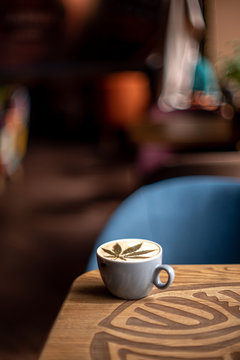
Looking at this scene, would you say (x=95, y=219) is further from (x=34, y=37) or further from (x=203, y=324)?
(x=203, y=324)

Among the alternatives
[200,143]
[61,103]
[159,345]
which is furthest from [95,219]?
[61,103]

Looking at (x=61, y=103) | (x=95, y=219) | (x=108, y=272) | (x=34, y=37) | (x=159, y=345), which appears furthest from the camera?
(x=61, y=103)

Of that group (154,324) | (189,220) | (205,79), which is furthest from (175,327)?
(205,79)

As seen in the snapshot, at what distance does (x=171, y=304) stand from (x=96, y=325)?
0.38ft

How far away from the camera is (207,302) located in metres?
0.58

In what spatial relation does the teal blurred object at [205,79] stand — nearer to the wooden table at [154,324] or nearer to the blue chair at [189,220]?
the blue chair at [189,220]

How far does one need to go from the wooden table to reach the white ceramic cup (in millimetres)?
16

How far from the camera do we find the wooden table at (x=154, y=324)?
47 cm

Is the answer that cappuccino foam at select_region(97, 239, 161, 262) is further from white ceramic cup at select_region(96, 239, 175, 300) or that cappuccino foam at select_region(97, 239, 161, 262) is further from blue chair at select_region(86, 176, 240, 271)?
blue chair at select_region(86, 176, 240, 271)

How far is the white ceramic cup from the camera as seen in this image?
0.58 metres

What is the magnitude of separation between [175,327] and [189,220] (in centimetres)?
54

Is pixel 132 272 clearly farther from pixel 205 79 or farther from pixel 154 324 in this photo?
pixel 205 79

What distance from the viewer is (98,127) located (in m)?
6.81

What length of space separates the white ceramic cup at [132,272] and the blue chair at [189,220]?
391 millimetres
